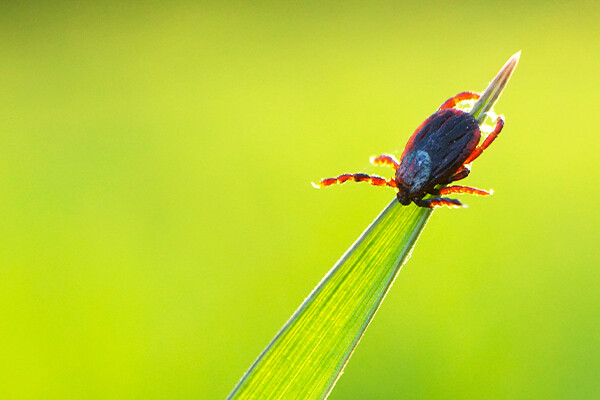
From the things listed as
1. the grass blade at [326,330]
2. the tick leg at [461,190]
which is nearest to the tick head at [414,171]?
the tick leg at [461,190]

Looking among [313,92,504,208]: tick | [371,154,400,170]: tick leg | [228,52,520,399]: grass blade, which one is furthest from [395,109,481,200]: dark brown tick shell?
[228,52,520,399]: grass blade

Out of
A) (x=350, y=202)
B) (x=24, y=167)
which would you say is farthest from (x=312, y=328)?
(x=24, y=167)

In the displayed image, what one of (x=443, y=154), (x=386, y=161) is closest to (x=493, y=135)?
(x=443, y=154)

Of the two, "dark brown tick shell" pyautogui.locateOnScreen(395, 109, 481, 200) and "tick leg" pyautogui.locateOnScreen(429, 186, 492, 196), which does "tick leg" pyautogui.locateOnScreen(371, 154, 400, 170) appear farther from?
"tick leg" pyautogui.locateOnScreen(429, 186, 492, 196)

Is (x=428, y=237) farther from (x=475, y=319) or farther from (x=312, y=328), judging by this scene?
(x=312, y=328)

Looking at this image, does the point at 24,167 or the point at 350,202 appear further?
the point at 24,167

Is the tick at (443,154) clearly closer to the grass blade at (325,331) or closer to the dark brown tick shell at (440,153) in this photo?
the dark brown tick shell at (440,153)

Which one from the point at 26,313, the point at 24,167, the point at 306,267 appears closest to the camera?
the point at 26,313
